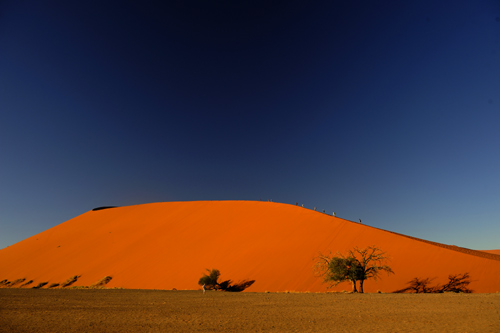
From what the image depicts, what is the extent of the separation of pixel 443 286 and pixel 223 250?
20875 mm

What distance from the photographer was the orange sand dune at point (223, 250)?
22.7 metres

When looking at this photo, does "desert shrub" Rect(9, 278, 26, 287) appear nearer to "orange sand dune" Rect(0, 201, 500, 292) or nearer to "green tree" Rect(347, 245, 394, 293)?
"orange sand dune" Rect(0, 201, 500, 292)

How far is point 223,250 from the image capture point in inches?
1267

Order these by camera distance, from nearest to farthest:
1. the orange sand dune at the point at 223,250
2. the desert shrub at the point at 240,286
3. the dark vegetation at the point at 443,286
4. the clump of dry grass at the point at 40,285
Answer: the dark vegetation at the point at 443,286 → the orange sand dune at the point at 223,250 → the desert shrub at the point at 240,286 → the clump of dry grass at the point at 40,285

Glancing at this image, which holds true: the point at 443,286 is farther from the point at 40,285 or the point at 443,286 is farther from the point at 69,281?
the point at 40,285

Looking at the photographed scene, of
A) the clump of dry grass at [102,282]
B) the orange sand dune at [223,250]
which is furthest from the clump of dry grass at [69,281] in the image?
the clump of dry grass at [102,282]

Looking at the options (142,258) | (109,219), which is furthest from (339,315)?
(109,219)

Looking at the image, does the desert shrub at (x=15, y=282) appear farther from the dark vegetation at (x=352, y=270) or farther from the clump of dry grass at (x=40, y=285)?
the dark vegetation at (x=352, y=270)

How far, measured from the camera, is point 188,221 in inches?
1727

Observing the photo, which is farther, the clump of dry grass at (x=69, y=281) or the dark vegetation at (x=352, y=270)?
the clump of dry grass at (x=69, y=281)

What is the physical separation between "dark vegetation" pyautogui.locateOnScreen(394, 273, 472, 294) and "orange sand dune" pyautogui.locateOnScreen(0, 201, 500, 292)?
21.0 inches

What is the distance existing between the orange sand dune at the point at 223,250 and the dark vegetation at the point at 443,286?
0.53m

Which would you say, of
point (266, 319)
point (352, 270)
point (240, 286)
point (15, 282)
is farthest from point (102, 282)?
point (266, 319)

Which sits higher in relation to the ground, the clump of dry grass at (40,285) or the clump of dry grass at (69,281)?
→ the clump of dry grass at (69,281)
